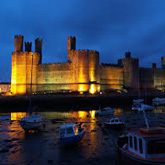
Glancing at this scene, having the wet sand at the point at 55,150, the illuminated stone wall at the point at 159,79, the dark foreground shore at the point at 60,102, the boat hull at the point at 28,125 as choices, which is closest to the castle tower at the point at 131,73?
the illuminated stone wall at the point at 159,79

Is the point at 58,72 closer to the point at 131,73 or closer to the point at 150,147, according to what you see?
the point at 131,73

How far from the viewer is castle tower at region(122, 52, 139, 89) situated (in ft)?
165

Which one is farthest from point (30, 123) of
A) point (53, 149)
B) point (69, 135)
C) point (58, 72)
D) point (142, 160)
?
point (58, 72)

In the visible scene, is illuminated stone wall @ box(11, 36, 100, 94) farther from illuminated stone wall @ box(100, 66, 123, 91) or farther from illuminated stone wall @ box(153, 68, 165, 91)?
illuminated stone wall @ box(153, 68, 165, 91)

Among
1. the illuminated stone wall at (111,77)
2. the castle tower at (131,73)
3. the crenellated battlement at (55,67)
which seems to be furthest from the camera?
the castle tower at (131,73)

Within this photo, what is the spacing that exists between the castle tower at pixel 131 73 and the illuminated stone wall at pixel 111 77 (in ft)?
4.44

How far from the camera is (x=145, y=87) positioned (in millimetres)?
54406

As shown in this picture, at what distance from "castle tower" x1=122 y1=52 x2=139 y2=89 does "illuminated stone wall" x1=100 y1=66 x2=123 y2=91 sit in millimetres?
1354

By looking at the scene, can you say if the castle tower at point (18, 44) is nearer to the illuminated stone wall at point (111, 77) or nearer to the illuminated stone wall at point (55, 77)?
the illuminated stone wall at point (55, 77)

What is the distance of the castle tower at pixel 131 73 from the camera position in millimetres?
50312

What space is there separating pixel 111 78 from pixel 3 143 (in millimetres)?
37838

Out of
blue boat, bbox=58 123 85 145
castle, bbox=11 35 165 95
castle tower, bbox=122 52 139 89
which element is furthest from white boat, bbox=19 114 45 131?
castle tower, bbox=122 52 139 89

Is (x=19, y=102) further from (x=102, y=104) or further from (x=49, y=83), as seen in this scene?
(x=102, y=104)

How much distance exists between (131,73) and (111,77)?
5.91 metres
